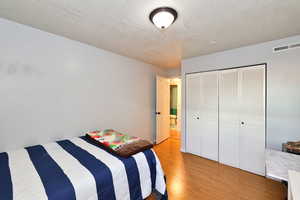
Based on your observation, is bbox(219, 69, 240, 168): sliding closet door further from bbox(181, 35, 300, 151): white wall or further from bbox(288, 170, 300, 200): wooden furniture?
bbox(288, 170, 300, 200): wooden furniture

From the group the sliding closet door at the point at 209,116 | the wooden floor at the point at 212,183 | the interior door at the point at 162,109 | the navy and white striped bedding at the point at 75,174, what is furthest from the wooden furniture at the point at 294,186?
the interior door at the point at 162,109

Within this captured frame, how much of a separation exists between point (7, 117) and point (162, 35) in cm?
239

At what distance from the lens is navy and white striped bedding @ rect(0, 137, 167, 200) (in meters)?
0.96

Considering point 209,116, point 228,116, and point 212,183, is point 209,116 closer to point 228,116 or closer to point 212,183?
point 228,116

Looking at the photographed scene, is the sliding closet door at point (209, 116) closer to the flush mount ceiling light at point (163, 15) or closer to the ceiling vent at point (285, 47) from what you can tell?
the ceiling vent at point (285, 47)

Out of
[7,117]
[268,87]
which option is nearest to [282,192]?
[268,87]

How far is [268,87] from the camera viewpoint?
221 cm

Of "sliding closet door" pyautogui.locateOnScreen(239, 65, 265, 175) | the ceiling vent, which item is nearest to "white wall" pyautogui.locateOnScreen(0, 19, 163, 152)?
"sliding closet door" pyautogui.locateOnScreen(239, 65, 265, 175)

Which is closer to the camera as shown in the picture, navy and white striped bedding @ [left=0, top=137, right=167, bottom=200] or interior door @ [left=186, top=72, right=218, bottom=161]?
navy and white striped bedding @ [left=0, top=137, right=167, bottom=200]

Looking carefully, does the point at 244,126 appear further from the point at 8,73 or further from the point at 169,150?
the point at 8,73

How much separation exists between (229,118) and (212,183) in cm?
127

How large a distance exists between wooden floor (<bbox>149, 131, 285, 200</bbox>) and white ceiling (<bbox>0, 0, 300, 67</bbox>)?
2.35 metres

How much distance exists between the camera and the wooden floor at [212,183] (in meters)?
1.81

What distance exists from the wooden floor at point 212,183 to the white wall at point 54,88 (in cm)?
148
